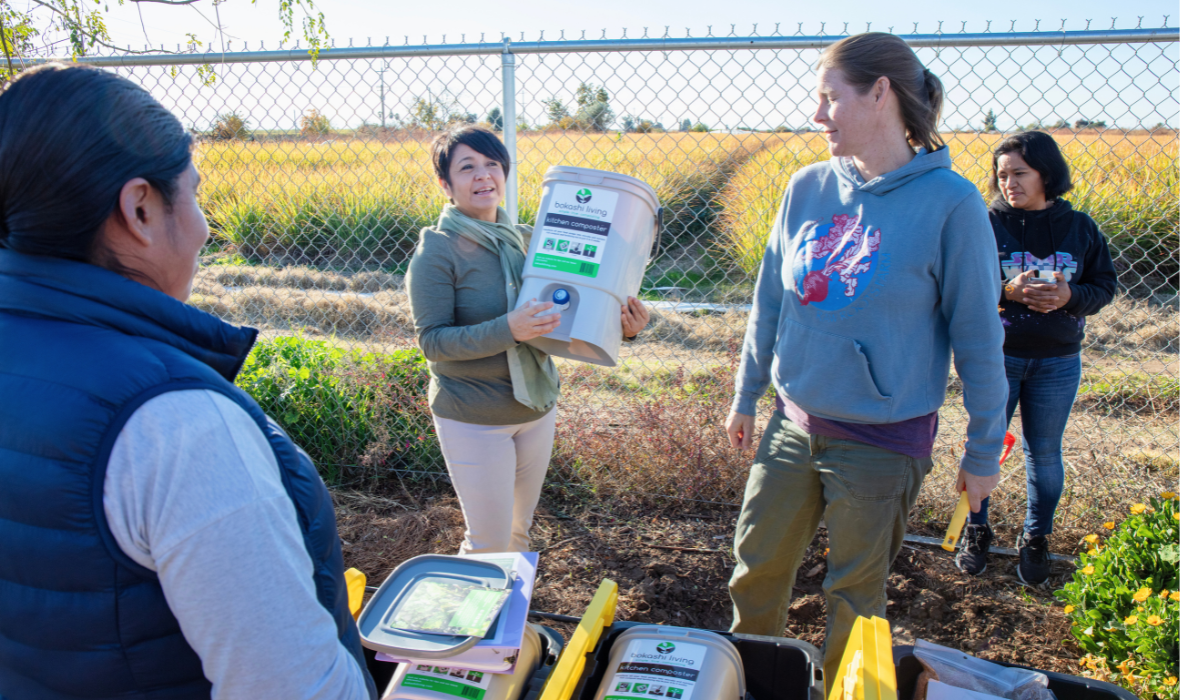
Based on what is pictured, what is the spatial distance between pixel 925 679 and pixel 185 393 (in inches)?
61.9

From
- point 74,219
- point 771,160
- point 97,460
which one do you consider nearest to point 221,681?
point 97,460

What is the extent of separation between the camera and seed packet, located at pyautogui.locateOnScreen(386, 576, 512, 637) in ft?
4.93

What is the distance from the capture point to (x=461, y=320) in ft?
7.19

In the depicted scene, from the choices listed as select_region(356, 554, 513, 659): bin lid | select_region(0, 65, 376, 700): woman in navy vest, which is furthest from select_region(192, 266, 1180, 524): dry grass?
select_region(0, 65, 376, 700): woman in navy vest

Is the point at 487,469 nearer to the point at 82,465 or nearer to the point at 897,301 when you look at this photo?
the point at 897,301

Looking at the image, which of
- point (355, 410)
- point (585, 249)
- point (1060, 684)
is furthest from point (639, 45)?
point (1060, 684)

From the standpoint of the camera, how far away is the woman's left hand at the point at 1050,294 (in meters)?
2.63

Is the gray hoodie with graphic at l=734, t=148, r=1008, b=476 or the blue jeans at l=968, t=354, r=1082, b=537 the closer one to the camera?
the gray hoodie with graphic at l=734, t=148, r=1008, b=476

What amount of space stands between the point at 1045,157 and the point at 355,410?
10.9 ft

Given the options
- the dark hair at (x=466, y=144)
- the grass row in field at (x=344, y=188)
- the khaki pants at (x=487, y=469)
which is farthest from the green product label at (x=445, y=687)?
the grass row in field at (x=344, y=188)

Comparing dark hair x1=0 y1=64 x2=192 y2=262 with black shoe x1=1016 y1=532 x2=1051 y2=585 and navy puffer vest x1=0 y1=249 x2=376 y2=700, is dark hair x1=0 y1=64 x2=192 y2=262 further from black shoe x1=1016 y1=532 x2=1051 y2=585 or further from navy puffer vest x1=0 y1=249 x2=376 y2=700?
black shoe x1=1016 y1=532 x2=1051 y2=585

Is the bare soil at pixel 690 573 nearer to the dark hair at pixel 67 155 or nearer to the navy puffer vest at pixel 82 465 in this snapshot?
the navy puffer vest at pixel 82 465

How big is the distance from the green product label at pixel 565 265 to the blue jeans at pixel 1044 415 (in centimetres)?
186

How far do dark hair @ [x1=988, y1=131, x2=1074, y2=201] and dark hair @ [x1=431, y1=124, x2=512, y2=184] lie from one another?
200 cm
